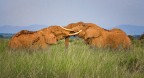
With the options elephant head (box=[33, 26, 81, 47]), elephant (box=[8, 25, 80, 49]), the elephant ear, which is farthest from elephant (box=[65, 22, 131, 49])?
elephant (box=[8, 25, 80, 49])

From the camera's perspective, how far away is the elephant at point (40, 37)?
13.9m

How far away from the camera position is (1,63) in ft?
19.3

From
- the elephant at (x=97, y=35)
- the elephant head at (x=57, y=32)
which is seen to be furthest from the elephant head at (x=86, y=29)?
the elephant head at (x=57, y=32)

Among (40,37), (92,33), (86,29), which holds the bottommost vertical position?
(40,37)

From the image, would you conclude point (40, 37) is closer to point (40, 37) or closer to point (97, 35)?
point (40, 37)

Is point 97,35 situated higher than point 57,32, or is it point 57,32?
point 57,32

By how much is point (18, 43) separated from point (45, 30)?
1341mm

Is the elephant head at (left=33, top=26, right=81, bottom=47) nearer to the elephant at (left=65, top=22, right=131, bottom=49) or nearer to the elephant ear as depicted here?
the elephant at (left=65, top=22, right=131, bottom=49)

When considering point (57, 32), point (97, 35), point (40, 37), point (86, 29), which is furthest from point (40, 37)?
point (97, 35)

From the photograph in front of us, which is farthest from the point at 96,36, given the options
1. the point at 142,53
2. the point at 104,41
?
the point at 142,53

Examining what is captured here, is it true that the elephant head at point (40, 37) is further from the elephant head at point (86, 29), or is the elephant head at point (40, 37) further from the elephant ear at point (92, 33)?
the elephant ear at point (92, 33)

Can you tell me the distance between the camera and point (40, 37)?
557 inches

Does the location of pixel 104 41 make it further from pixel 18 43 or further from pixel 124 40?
pixel 18 43

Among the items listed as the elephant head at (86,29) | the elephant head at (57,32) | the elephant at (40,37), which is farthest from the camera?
the elephant head at (86,29)
